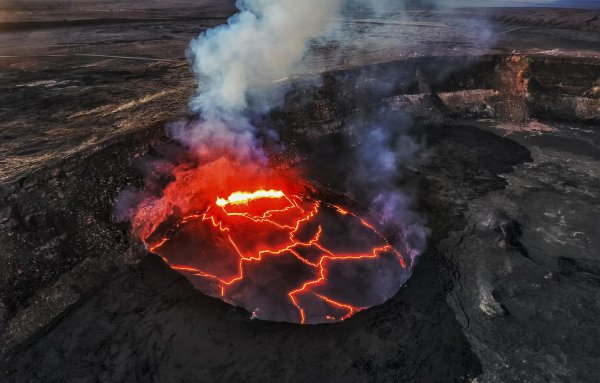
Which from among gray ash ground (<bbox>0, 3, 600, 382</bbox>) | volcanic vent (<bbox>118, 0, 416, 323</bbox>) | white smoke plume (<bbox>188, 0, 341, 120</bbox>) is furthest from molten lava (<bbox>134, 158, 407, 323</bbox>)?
white smoke plume (<bbox>188, 0, 341, 120</bbox>)

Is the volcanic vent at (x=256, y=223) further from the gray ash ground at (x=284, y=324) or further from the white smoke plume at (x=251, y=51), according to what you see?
the gray ash ground at (x=284, y=324)

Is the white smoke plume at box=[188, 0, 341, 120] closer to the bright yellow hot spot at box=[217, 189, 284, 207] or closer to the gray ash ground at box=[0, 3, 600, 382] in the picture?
the gray ash ground at box=[0, 3, 600, 382]

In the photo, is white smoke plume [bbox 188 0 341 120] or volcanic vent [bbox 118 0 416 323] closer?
volcanic vent [bbox 118 0 416 323]

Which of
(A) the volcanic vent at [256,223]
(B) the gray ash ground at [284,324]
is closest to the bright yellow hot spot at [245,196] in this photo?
(A) the volcanic vent at [256,223]

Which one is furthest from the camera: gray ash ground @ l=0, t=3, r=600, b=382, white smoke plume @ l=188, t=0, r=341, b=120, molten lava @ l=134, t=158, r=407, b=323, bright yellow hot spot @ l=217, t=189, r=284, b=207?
white smoke plume @ l=188, t=0, r=341, b=120

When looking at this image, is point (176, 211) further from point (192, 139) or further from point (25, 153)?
point (25, 153)
